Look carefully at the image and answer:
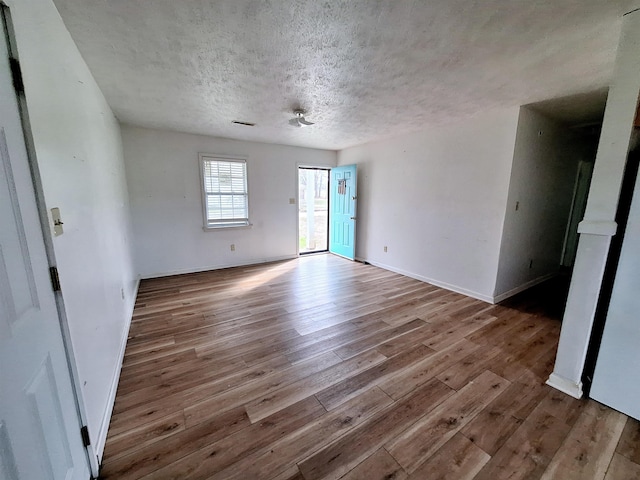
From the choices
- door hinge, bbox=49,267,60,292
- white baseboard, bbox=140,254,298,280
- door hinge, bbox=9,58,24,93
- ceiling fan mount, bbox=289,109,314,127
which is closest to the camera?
door hinge, bbox=9,58,24,93

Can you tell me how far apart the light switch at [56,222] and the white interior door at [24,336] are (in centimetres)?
14

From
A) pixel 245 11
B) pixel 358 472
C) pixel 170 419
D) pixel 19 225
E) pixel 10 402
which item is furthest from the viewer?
pixel 170 419

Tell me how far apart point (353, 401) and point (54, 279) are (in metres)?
1.74

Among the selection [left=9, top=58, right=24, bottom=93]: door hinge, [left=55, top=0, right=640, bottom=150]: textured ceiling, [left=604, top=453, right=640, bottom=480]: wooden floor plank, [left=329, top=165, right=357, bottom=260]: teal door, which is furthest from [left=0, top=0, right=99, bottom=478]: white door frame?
[left=329, top=165, right=357, bottom=260]: teal door

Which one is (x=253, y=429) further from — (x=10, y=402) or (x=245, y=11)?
(x=245, y=11)

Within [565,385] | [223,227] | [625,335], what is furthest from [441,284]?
[223,227]

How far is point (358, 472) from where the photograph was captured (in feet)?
4.09

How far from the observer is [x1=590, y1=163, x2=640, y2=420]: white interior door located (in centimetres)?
151

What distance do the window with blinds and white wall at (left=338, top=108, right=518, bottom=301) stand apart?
242cm

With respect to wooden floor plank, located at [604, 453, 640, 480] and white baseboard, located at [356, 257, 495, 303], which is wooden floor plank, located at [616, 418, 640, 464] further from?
white baseboard, located at [356, 257, 495, 303]

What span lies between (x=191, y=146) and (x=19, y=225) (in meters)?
3.81

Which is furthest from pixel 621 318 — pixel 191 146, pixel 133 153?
pixel 133 153

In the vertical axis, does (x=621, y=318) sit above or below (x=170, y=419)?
above

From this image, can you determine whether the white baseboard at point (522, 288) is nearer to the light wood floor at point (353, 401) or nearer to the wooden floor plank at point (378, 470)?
the light wood floor at point (353, 401)
